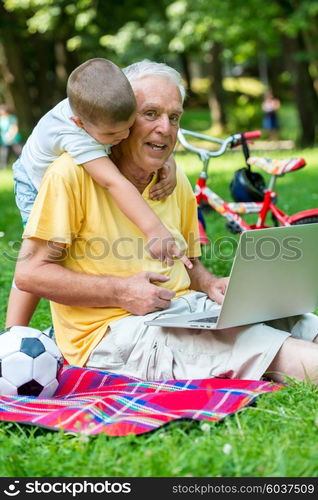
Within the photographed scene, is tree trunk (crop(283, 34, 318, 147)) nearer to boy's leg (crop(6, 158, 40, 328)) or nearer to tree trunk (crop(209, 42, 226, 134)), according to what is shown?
tree trunk (crop(209, 42, 226, 134))

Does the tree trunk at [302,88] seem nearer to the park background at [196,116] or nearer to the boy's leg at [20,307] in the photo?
the park background at [196,116]

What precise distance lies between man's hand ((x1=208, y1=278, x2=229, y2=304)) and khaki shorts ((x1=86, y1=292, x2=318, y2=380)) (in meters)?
0.31

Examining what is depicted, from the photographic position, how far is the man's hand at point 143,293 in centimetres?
346

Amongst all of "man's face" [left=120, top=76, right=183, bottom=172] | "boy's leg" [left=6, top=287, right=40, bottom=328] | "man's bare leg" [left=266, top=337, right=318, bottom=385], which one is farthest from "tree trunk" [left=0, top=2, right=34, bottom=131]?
"man's bare leg" [left=266, top=337, right=318, bottom=385]

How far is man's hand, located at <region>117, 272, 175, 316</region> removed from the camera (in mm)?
3455

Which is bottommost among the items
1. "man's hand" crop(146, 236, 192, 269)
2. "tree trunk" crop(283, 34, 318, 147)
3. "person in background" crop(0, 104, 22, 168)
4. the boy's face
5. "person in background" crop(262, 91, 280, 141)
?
"person in background" crop(262, 91, 280, 141)

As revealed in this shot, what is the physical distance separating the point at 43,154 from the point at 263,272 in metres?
1.25

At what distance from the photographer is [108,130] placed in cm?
345

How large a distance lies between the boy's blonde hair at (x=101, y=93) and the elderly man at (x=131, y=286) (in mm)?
178

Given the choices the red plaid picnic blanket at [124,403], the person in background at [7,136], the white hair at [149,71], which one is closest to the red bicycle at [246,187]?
the white hair at [149,71]

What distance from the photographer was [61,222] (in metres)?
3.46

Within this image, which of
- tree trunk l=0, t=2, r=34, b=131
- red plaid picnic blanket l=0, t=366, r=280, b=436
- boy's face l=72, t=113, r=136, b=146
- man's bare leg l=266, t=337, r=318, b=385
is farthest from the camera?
tree trunk l=0, t=2, r=34, b=131
